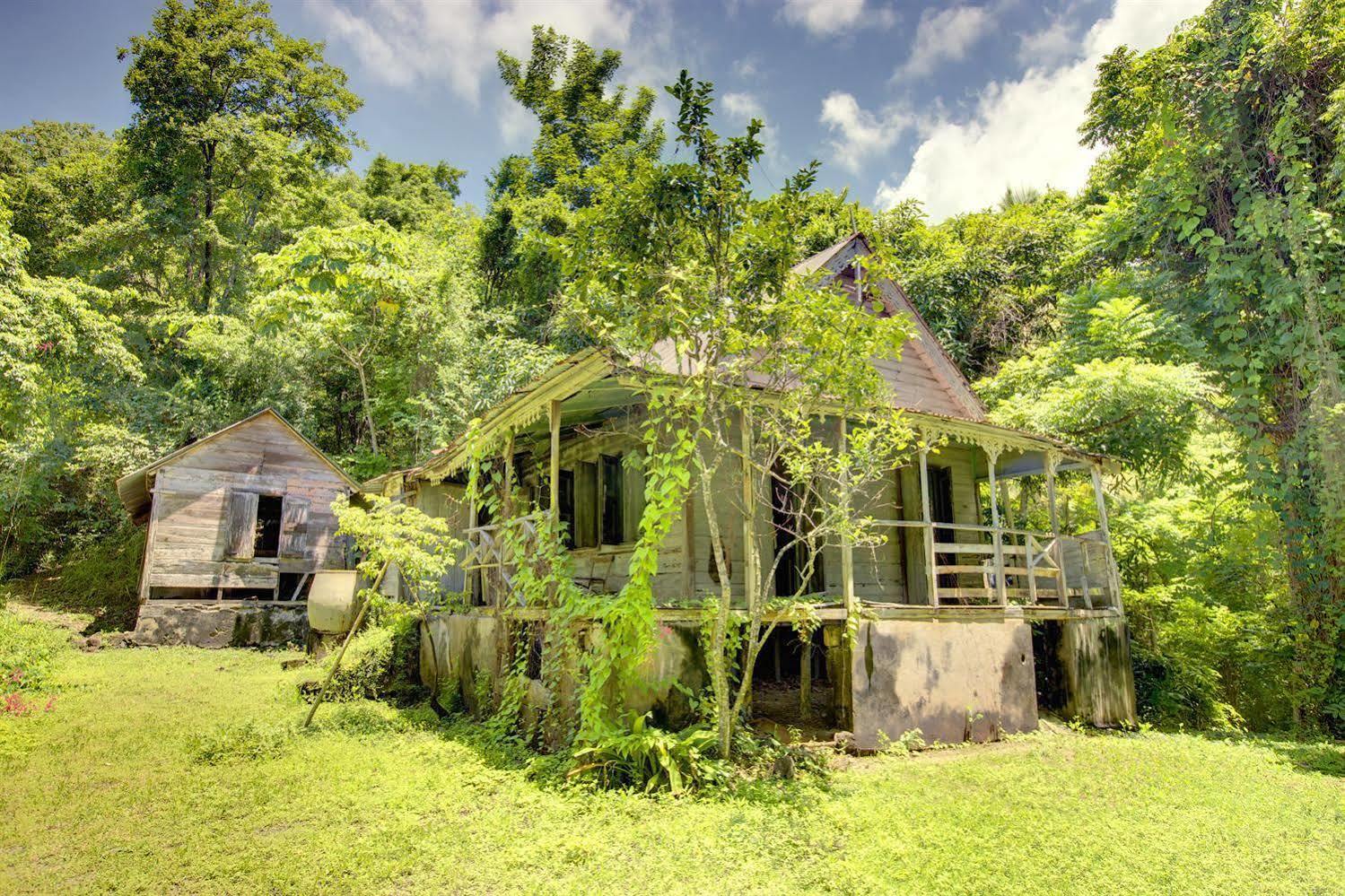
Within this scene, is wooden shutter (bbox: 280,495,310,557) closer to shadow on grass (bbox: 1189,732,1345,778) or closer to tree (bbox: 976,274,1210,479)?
tree (bbox: 976,274,1210,479)

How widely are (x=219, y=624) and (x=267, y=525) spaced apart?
5.26 meters

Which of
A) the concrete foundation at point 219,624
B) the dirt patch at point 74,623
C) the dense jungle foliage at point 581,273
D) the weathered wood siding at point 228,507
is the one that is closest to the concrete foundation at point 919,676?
the dense jungle foliage at point 581,273

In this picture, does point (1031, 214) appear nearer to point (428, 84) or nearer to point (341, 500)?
point (428, 84)

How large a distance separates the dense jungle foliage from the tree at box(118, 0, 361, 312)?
0.33 feet

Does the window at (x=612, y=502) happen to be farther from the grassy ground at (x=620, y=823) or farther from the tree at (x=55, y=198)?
the tree at (x=55, y=198)

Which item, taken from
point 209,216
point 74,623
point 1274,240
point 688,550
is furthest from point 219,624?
point 1274,240

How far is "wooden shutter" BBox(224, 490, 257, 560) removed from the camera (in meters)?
18.4

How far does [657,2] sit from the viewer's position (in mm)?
10250

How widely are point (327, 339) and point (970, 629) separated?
20.1 meters

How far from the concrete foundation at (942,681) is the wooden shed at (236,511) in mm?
13561

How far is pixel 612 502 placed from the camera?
1252cm

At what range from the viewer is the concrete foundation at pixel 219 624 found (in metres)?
17.2

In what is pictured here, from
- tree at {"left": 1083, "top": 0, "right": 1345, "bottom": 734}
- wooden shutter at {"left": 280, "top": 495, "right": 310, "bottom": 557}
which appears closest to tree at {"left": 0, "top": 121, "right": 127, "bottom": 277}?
wooden shutter at {"left": 280, "top": 495, "right": 310, "bottom": 557}

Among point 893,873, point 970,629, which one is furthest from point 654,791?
point 970,629
